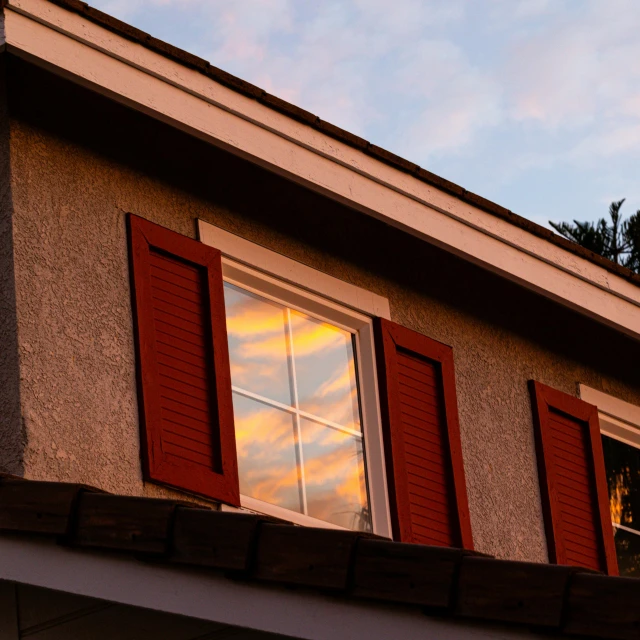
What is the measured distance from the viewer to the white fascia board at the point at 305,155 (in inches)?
239

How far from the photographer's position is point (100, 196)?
649 cm

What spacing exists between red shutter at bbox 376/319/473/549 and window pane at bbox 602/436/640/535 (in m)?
1.68

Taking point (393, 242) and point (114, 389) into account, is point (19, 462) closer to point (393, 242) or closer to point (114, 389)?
point (114, 389)

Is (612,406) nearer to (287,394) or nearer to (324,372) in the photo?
(324,372)

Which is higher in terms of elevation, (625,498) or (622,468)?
(622,468)

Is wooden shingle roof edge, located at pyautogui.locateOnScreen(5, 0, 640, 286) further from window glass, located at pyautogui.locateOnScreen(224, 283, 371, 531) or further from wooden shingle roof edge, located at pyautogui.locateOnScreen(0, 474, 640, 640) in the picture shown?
wooden shingle roof edge, located at pyautogui.locateOnScreen(0, 474, 640, 640)

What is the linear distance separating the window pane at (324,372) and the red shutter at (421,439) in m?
0.17

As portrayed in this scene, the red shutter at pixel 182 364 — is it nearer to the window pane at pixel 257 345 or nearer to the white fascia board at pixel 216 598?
the window pane at pixel 257 345

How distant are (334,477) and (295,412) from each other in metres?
0.38

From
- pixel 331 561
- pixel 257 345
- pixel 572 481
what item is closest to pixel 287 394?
pixel 257 345

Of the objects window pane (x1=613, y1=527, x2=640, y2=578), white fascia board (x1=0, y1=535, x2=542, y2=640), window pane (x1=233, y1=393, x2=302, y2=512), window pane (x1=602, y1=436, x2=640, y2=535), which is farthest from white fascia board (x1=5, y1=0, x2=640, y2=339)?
white fascia board (x1=0, y1=535, x2=542, y2=640)

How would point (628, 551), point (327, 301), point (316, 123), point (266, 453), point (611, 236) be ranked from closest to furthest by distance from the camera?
point (266, 453), point (316, 123), point (327, 301), point (628, 551), point (611, 236)

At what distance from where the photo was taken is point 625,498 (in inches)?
359

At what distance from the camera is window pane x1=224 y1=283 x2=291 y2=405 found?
22.6 feet
